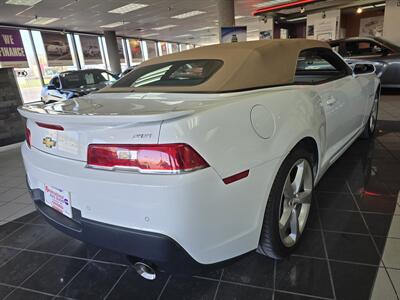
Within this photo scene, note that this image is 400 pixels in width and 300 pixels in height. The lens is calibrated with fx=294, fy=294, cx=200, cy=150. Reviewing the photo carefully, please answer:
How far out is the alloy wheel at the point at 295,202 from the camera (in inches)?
65.6

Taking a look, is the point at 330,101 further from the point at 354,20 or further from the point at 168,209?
the point at 354,20

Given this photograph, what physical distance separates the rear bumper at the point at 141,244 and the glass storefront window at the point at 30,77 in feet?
44.4

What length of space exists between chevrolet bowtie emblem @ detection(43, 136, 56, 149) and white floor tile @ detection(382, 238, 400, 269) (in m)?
1.87

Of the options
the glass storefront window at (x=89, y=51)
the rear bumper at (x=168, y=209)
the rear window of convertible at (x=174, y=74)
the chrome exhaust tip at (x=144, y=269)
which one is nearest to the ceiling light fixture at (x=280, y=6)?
the glass storefront window at (x=89, y=51)

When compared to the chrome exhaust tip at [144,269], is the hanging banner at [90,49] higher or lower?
higher

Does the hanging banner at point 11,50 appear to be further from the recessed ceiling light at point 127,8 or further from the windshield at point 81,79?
the recessed ceiling light at point 127,8

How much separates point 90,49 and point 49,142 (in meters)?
16.6

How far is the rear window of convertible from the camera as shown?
1.85 meters

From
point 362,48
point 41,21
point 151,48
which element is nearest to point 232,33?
point 362,48

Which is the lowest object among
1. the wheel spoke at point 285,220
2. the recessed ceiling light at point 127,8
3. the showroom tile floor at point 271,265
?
the showroom tile floor at point 271,265

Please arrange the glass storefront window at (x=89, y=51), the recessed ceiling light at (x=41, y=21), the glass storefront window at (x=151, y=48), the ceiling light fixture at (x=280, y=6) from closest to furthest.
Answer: the ceiling light fixture at (x=280, y=6) < the recessed ceiling light at (x=41, y=21) < the glass storefront window at (x=89, y=51) < the glass storefront window at (x=151, y=48)

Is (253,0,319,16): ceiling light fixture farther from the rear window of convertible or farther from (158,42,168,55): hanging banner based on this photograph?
(158,42,168,55): hanging banner

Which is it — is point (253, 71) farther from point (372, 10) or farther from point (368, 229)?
point (372, 10)

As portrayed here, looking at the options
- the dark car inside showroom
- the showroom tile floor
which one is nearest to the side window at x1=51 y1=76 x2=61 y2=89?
the dark car inside showroom
